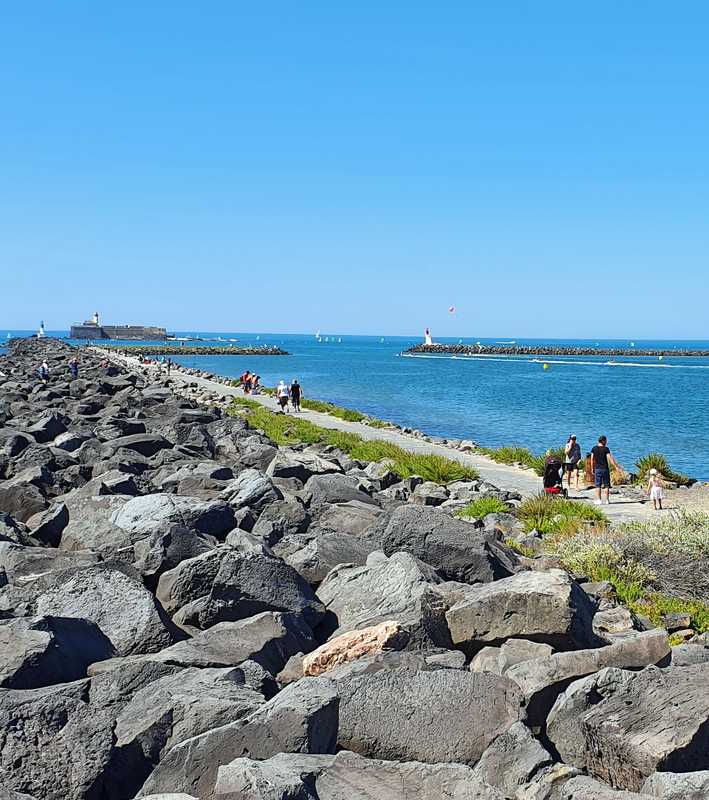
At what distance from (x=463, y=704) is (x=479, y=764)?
402mm

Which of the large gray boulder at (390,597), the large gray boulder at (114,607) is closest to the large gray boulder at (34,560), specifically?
the large gray boulder at (114,607)

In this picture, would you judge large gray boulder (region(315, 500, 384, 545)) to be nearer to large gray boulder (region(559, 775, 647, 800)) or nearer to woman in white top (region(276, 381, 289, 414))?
large gray boulder (region(559, 775, 647, 800))

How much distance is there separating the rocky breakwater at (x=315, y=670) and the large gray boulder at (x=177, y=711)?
13 mm

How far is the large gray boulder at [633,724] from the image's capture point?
4.99 m

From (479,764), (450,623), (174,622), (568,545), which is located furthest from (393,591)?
(568,545)

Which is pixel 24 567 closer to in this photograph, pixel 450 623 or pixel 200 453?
pixel 450 623

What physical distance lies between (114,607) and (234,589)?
1023 millimetres

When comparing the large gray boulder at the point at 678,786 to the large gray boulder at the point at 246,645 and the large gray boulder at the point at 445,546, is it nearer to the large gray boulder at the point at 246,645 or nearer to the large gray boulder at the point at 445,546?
the large gray boulder at the point at 246,645

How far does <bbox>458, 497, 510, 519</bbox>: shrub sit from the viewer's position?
14616mm

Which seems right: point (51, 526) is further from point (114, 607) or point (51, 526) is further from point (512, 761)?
point (512, 761)

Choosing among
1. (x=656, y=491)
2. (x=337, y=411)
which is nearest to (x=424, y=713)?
(x=656, y=491)

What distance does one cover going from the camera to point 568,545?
11.9 m

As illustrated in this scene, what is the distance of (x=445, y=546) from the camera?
30.1 feet

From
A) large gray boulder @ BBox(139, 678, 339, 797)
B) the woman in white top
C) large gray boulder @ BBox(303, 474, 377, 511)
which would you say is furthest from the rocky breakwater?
the woman in white top
